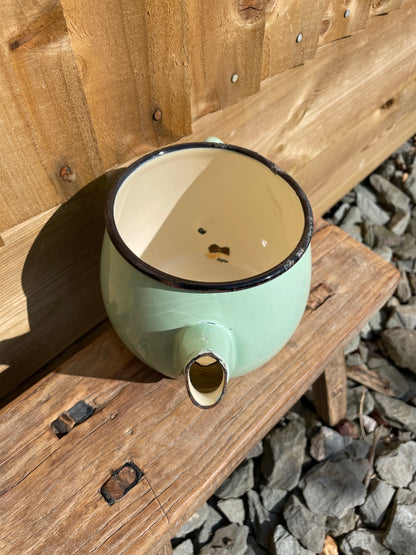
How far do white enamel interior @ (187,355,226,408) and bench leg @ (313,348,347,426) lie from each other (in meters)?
0.54

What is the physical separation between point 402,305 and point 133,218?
1.20 meters

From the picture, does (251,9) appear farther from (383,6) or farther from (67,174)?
(383,6)

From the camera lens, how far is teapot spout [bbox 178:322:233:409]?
2.04 feet

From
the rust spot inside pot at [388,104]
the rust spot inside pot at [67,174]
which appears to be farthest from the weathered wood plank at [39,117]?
the rust spot inside pot at [388,104]

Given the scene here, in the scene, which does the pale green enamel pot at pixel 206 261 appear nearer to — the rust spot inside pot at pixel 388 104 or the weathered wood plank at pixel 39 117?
the weathered wood plank at pixel 39 117

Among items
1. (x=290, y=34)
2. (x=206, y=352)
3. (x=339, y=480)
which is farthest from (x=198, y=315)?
(x=339, y=480)

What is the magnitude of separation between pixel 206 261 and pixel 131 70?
40cm

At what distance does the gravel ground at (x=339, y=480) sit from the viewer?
1186mm

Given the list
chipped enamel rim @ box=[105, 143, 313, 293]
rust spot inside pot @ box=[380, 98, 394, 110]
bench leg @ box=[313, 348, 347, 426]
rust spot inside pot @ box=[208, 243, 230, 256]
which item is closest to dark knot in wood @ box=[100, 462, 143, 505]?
chipped enamel rim @ box=[105, 143, 313, 293]

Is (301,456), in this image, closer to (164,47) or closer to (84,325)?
(84,325)

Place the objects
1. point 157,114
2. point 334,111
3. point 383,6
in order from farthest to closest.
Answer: point 334,111, point 383,6, point 157,114

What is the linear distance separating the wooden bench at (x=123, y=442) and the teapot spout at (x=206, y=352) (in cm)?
18

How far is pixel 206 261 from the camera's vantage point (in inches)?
39.9

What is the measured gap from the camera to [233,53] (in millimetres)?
905
